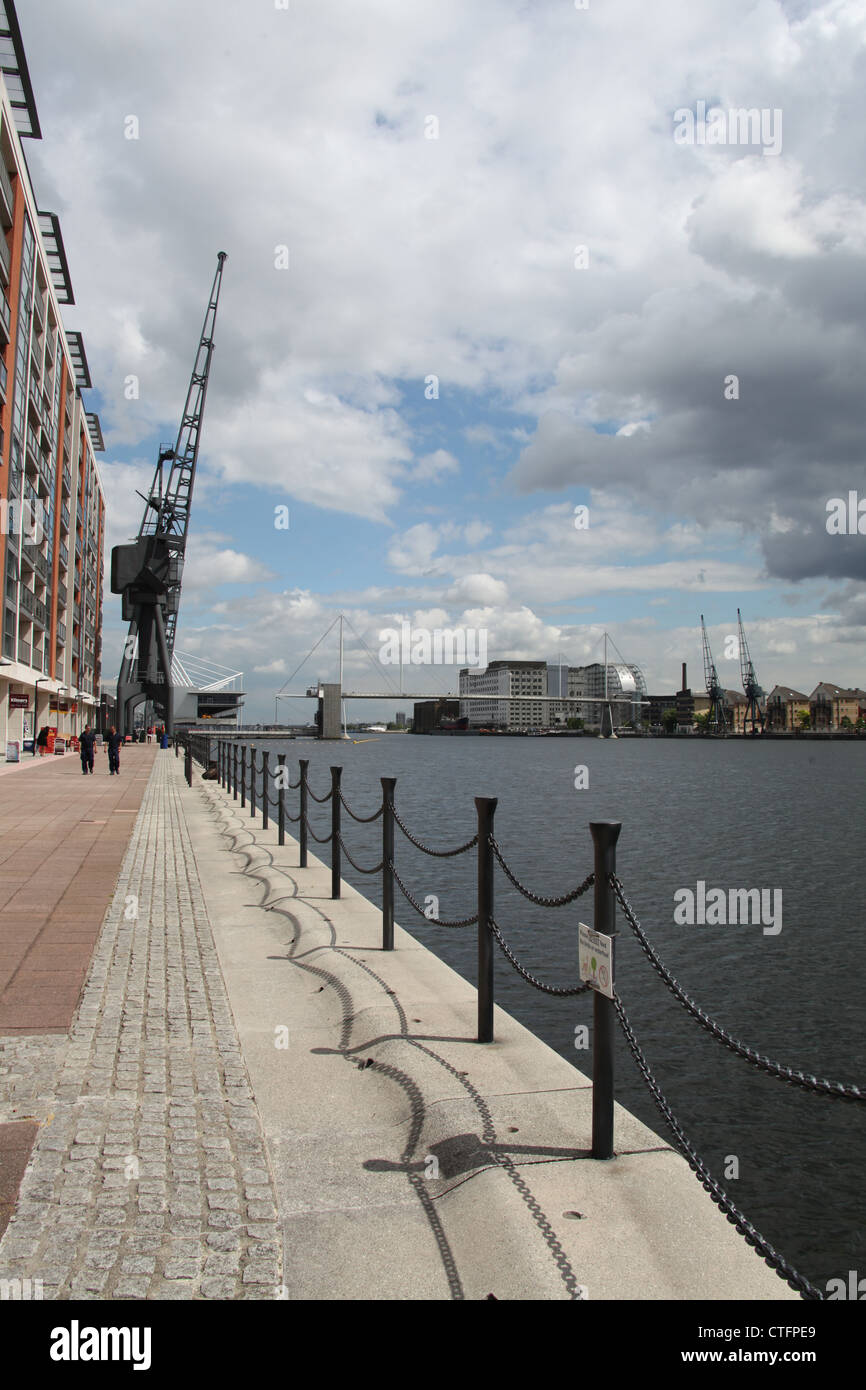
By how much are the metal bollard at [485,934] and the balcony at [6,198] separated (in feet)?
121

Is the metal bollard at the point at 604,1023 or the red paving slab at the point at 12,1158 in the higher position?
the metal bollard at the point at 604,1023

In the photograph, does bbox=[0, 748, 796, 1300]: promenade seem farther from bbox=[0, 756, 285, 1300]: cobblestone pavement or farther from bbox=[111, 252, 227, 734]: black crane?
bbox=[111, 252, 227, 734]: black crane

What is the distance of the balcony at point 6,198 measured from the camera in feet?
109

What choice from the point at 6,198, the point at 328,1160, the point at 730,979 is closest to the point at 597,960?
the point at 328,1160

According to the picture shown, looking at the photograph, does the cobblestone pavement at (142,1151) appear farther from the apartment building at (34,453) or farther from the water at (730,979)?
the apartment building at (34,453)

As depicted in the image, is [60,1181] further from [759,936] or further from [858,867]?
[858,867]

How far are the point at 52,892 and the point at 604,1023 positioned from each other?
6.80 metres

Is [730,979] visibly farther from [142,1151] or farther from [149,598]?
[149,598]

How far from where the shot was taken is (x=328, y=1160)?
12.0 ft

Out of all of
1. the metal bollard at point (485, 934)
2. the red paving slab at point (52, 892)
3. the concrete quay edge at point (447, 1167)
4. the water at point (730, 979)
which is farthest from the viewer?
the red paving slab at point (52, 892)

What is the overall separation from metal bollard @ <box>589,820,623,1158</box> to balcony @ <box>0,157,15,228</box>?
3808 centimetres

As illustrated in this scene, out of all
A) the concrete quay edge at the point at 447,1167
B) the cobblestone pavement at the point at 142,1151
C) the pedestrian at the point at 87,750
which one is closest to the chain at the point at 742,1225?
the concrete quay edge at the point at 447,1167

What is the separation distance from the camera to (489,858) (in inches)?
193

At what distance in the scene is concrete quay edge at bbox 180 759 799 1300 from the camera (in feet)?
9.21
